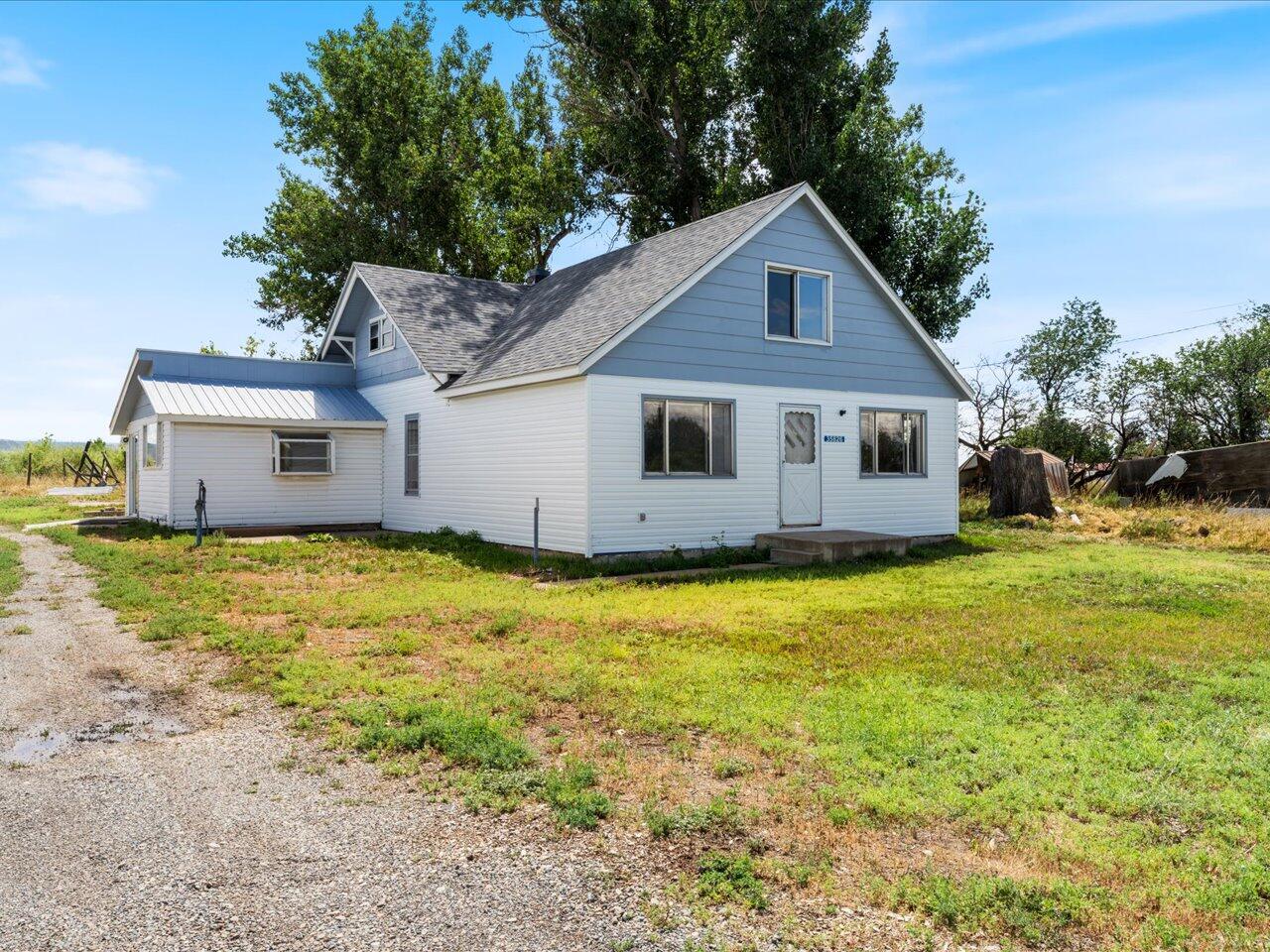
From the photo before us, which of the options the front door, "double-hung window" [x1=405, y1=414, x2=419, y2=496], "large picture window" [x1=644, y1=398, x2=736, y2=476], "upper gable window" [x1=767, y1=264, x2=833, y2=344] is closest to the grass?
"double-hung window" [x1=405, y1=414, x2=419, y2=496]

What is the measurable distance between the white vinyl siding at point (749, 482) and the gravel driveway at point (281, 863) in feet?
26.9

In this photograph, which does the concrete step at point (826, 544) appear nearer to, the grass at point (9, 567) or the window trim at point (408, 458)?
the window trim at point (408, 458)

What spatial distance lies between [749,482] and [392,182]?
811 inches

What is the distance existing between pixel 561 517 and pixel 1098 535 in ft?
39.6

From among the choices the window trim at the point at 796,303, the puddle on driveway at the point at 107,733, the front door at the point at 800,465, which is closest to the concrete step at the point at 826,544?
the front door at the point at 800,465

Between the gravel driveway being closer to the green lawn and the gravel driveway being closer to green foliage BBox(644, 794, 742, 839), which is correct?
green foliage BBox(644, 794, 742, 839)

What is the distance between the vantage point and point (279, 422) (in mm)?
18469

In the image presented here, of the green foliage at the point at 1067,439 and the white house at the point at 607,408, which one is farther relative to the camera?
the green foliage at the point at 1067,439

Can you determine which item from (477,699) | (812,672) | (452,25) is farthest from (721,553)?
(452,25)

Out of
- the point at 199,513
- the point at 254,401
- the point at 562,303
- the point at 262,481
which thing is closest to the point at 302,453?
the point at 262,481

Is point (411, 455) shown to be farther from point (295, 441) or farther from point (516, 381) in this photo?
point (516, 381)

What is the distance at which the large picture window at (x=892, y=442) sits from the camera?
54.1 feet

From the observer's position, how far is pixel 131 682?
652 centimetres

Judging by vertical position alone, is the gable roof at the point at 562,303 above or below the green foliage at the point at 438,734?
above
